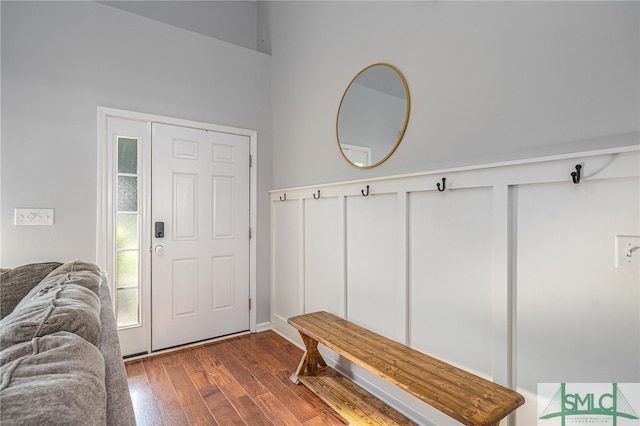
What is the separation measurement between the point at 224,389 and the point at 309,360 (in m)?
0.60

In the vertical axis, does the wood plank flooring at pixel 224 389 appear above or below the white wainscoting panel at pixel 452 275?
below

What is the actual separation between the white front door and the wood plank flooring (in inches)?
11.1

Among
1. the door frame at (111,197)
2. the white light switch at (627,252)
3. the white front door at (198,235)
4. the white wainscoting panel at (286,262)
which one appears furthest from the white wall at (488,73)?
the door frame at (111,197)

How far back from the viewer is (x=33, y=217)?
219 cm

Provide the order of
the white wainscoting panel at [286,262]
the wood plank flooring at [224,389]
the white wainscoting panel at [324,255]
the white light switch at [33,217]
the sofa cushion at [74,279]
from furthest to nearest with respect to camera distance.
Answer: the white wainscoting panel at [286,262] → the white wainscoting panel at [324,255] → the white light switch at [33,217] → the wood plank flooring at [224,389] → the sofa cushion at [74,279]

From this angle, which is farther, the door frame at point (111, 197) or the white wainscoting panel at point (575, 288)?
the door frame at point (111, 197)

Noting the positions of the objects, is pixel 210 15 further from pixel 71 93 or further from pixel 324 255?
pixel 324 255

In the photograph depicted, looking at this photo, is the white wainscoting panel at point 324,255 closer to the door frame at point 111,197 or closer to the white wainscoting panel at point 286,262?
the white wainscoting panel at point 286,262

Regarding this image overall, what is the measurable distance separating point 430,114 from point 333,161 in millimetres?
878

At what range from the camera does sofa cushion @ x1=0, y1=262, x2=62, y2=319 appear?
149cm

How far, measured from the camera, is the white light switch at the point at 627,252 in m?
1.05

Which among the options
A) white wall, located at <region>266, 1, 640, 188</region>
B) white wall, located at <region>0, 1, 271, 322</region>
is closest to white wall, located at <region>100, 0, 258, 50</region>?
white wall, located at <region>0, 1, 271, 322</region>

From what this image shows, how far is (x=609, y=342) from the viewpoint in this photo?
111 centimetres
